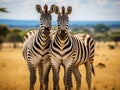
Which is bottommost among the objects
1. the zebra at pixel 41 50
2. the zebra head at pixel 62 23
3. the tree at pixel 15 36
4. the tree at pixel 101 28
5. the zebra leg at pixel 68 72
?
the tree at pixel 101 28

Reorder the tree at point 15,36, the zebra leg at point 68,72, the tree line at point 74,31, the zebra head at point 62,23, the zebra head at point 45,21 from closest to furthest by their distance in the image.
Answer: the zebra head at point 62,23 < the zebra head at point 45,21 < the zebra leg at point 68,72 < the tree line at point 74,31 < the tree at point 15,36

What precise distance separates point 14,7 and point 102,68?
25.0ft

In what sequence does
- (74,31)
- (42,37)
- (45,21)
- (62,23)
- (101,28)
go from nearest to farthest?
(62,23)
(45,21)
(42,37)
(74,31)
(101,28)

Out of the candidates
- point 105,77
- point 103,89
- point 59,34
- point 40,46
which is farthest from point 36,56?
point 105,77

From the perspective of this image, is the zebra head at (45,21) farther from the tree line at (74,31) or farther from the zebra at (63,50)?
the tree line at (74,31)

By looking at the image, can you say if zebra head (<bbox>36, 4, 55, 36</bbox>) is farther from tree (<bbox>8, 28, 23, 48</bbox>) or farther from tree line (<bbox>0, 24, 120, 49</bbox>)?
tree (<bbox>8, 28, 23, 48</bbox>)

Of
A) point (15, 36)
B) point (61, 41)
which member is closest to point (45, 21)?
point (61, 41)

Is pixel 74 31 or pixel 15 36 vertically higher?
pixel 74 31

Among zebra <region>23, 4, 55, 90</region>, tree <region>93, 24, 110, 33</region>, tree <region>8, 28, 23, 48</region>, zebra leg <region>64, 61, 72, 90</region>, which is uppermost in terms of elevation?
zebra <region>23, 4, 55, 90</region>

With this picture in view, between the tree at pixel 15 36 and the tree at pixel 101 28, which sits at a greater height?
the tree at pixel 15 36

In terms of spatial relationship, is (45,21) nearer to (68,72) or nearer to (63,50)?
(63,50)

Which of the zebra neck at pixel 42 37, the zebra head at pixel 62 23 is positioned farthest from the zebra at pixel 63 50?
the zebra neck at pixel 42 37

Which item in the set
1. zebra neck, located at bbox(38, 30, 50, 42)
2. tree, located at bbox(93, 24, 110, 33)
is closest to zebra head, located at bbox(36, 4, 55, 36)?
zebra neck, located at bbox(38, 30, 50, 42)

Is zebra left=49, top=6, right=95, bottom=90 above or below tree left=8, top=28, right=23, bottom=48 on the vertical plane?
above
